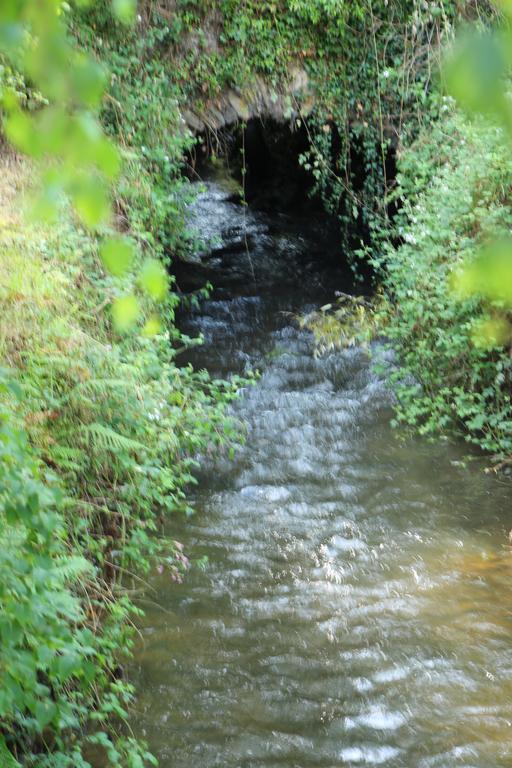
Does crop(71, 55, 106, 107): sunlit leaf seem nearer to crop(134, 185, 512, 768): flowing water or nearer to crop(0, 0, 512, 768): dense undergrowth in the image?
crop(0, 0, 512, 768): dense undergrowth

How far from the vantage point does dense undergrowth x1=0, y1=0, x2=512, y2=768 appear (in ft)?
10.2

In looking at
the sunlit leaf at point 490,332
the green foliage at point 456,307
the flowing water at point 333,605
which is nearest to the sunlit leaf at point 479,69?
the flowing water at point 333,605

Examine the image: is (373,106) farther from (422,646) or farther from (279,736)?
(279,736)

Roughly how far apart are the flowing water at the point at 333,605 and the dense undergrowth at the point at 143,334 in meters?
0.34

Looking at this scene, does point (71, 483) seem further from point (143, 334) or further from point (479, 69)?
point (479, 69)

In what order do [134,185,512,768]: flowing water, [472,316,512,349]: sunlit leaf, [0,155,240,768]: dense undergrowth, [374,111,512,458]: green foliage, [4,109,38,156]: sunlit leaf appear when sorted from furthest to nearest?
[374,111,512,458]: green foliage, [472,316,512,349]: sunlit leaf, [134,185,512,768]: flowing water, [0,155,240,768]: dense undergrowth, [4,109,38,156]: sunlit leaf

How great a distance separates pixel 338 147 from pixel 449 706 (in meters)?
9.25

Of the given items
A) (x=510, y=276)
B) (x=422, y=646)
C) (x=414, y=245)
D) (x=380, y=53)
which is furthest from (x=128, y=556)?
(x=380, y=53)

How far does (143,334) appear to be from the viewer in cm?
562

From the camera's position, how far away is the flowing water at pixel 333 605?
13.3 feet

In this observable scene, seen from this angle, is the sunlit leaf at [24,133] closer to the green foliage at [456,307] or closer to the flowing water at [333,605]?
the flowing water at [333,605]

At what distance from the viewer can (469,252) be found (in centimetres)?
687

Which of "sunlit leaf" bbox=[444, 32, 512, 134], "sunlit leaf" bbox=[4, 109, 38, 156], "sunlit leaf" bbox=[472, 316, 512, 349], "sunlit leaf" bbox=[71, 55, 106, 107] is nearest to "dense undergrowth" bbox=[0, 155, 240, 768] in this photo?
"sunlit leaf" bbox=[4, 109, 38, 156]

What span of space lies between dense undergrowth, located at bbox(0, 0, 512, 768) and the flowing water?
34cm
